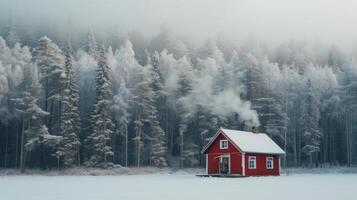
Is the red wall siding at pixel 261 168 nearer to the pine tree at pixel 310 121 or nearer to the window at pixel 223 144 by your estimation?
the window at pixel 223 144

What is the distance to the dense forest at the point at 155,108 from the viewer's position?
5656 centimetres

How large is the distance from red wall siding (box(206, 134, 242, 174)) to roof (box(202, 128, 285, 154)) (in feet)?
1.71

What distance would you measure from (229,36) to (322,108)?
146 ft

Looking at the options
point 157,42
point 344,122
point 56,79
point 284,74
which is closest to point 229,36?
point 157,42

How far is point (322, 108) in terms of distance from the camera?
213ft

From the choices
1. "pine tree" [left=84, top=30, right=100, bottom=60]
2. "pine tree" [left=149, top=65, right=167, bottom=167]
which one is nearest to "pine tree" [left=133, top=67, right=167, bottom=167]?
"pine tree" [left=149, top=65, right=167, bottom=167]

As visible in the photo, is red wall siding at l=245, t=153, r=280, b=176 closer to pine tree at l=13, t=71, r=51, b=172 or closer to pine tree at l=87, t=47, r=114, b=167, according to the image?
pine tree at l=87, t=47, r=114, b=167

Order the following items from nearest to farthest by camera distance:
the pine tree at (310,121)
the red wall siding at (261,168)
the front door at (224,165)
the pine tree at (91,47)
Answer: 1. the red wall siding at (261,168)
2. the front door at (224,165)
3. the pine tree at (310,121)
4. the pine tree at (91,47)

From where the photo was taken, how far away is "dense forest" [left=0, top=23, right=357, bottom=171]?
56.6 m

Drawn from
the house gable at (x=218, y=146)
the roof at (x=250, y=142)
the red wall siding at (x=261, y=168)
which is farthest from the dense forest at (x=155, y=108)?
the house gable at (x=218, y=146)

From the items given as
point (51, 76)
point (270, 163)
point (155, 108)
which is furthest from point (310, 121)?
point (51, 76)

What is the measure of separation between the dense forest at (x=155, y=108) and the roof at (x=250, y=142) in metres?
6.22

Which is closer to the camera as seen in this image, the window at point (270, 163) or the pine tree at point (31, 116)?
the window at point (270, 163)

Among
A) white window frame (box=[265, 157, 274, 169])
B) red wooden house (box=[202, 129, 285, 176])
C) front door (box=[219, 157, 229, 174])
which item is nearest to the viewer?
red wooden house (box=[202, 129, 285, 176])
